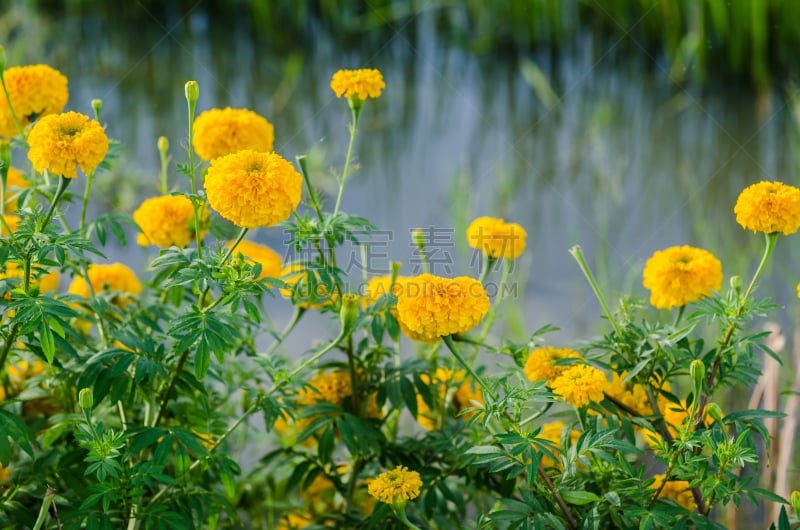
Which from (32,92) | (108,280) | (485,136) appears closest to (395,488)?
(108,280)

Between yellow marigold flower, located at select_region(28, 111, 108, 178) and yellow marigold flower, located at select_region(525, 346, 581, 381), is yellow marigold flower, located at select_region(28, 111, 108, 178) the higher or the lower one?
the higher one

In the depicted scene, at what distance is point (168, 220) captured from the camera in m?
1.55

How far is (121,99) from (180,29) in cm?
103

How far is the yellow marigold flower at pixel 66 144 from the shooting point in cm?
122

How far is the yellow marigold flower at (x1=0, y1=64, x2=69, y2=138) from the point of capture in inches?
57.6

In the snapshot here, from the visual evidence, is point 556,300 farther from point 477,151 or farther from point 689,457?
point 689,457

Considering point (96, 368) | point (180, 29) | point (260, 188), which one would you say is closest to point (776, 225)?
point (260, 188)

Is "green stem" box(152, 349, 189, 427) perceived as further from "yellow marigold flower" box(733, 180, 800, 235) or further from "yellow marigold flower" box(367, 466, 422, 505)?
"yellow marigold flower" box(733, 180, 800, 235)

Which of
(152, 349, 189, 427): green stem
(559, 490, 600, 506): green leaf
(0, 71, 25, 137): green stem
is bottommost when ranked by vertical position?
(559, 490, 600, 506): green leaf

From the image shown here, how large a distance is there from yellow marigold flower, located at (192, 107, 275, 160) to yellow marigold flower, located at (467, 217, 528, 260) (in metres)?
0.37

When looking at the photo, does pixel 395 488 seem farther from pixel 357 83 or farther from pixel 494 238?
pixel 357 83

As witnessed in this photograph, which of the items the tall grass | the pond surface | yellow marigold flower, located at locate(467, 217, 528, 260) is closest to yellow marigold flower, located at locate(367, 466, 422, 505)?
yellow marigold flower, located at locate(467, 217, 528, 260)

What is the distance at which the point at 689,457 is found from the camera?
1.21 m

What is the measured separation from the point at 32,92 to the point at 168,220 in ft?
0.94
